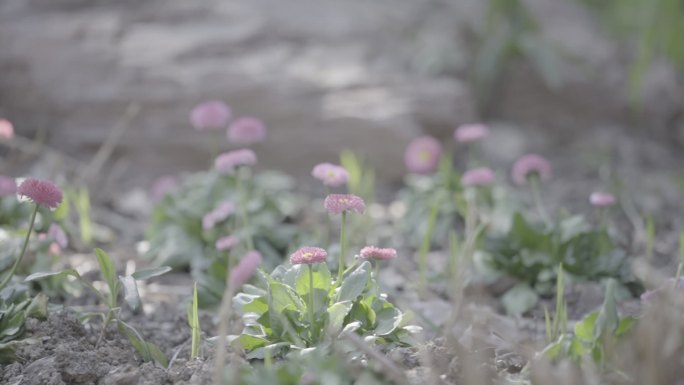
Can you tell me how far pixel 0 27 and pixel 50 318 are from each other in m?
2.80

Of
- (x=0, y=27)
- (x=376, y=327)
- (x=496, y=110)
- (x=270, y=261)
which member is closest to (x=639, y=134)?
(x=496, y=110)

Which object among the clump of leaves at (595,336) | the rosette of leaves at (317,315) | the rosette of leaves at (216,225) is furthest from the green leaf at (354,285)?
the rosette of leaves at (216,225)

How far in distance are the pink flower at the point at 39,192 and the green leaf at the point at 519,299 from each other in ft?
4.15

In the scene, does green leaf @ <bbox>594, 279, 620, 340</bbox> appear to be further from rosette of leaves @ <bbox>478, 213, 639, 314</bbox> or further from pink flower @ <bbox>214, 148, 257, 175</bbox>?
pink flower @ <bbox>214, 148, 257, 175</bbox>

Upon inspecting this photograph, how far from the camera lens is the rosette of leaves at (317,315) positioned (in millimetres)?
1616

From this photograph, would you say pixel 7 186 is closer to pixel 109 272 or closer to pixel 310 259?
pixel 109 272

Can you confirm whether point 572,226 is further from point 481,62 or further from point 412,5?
point 412,5

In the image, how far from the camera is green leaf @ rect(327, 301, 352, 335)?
5.28 ft

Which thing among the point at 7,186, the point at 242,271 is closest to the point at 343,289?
the point at 242,271

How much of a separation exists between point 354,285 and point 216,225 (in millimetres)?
855

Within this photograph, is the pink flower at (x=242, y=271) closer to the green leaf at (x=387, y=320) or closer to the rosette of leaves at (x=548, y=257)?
the green leaf at (x=387, y=320)

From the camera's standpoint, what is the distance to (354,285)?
65.6 inches

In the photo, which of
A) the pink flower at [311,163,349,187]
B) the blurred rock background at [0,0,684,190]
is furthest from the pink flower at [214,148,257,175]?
the blurred rock background at [0,0,684,190]

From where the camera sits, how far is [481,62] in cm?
414
